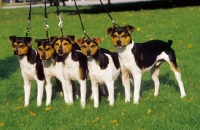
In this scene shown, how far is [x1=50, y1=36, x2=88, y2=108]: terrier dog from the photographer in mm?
7859

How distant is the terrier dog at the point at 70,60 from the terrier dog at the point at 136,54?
81 centimetres

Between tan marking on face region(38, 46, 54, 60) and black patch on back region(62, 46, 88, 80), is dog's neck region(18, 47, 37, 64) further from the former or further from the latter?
black patch on back region(62, 46, 88, 80)

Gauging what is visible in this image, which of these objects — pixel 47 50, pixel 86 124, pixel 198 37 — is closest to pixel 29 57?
pixel 47 50

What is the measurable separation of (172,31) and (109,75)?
10.8 m

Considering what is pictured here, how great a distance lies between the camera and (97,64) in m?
8.06

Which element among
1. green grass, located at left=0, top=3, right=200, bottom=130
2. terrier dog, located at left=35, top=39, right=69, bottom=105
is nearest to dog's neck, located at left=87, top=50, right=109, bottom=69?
terrier dog, located at left=35, top=39, right=69, bottom=105

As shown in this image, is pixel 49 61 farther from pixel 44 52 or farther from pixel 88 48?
pixel 88 48

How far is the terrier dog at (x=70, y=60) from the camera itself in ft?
25.8

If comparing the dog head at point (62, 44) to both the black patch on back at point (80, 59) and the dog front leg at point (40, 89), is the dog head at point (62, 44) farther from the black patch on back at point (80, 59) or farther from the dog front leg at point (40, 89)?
the dog front leg at point (40, 89)

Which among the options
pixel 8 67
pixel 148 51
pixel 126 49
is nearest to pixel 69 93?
pixel 126 49

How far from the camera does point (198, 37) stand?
16.4m

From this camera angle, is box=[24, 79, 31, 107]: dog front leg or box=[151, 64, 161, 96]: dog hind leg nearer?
box=[24, 79, 31, 107]: dog front leg

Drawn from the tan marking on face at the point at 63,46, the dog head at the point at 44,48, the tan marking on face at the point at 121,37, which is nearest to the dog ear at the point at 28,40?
the dog head at the point at 44,48

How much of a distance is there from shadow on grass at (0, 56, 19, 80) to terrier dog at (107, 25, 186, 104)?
202 inches
